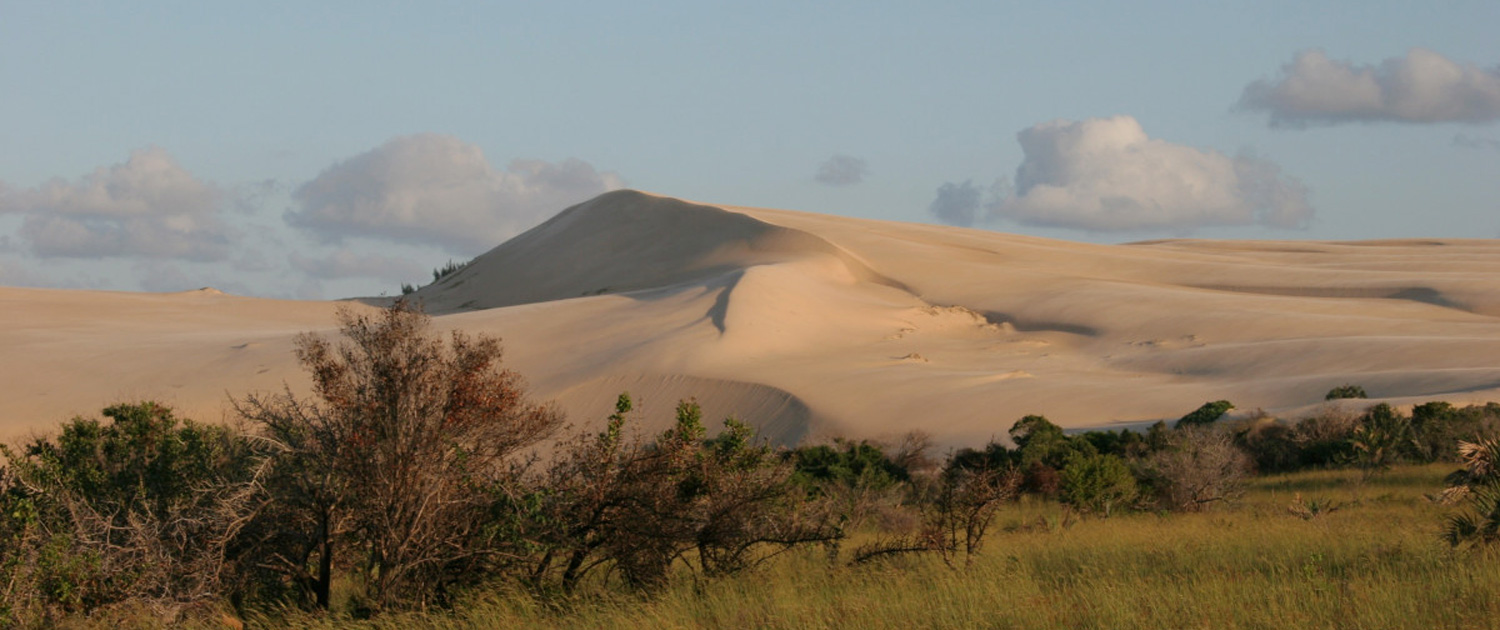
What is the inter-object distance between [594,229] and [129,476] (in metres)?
56.8

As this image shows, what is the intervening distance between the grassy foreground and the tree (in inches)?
15.8

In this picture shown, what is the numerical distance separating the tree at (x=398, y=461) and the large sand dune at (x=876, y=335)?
18.9 meters

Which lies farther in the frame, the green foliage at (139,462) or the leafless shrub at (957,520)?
the green foliage at (139,462)

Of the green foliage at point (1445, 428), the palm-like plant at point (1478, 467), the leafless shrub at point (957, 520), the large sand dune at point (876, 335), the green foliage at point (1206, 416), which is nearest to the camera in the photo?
the leafless shrub at point (957, 520)

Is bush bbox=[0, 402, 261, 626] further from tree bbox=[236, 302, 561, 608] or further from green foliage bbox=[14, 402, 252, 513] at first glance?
tree bbox=[236, 302, 561, 608]

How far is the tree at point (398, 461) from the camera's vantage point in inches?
373

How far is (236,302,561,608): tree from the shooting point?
948 cm

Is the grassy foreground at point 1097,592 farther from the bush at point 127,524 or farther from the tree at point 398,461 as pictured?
the bush at point 127,524

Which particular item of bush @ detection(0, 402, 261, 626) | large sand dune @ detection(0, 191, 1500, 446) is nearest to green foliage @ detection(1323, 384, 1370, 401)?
large sand dune @ detection(0, 191, 1500, 446)

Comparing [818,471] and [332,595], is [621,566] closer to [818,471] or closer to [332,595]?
[332,595]

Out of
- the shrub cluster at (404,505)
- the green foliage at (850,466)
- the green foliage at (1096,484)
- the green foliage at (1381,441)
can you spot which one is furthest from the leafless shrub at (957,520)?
the green foliage at (1381,441)

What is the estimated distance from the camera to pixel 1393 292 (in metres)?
46.2


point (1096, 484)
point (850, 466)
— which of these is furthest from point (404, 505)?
point (850, 466)

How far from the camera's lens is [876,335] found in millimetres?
40562
